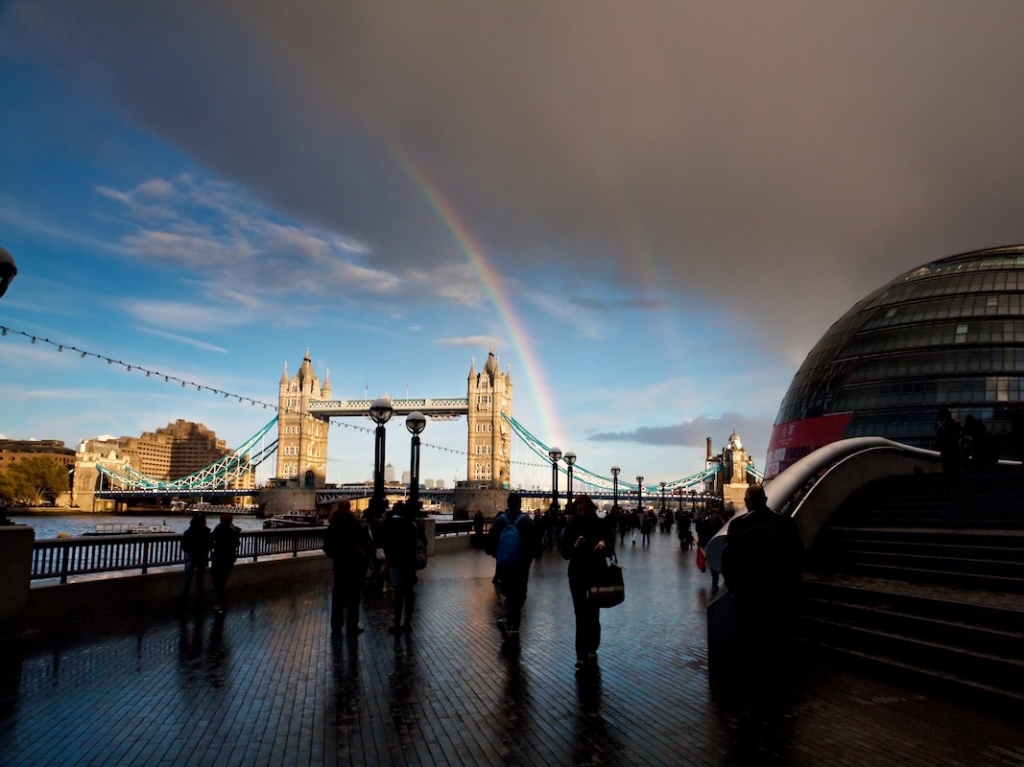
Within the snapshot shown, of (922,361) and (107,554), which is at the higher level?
(922,361)

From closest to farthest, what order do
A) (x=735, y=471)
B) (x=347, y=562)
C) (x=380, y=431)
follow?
(x=347, y=562) → (x=380, y=431) → (x=735, y=471)

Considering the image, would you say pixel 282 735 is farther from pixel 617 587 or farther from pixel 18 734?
pixel 617 587

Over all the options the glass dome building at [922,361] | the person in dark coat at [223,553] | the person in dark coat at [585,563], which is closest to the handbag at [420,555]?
the person in dark coat at [585,563]

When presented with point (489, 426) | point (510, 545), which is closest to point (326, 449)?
point (489, 426)

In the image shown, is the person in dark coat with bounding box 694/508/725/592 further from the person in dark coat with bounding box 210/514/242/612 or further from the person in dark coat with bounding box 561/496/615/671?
the person in dark coat with bounding box 210/514/242/612

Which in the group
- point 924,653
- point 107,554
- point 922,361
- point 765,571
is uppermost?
point 922,361

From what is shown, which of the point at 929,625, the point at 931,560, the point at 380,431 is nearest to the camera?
the point at 929,625

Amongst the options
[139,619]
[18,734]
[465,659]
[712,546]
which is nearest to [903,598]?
[712,546]

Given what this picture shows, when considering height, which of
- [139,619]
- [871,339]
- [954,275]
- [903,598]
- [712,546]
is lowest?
[139,619]

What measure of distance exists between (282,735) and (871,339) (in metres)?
49.9

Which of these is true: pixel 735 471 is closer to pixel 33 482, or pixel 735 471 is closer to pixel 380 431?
pixel 380 431

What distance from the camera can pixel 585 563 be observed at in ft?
25.2

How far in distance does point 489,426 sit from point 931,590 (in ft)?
399

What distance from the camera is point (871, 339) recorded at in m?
47.9
